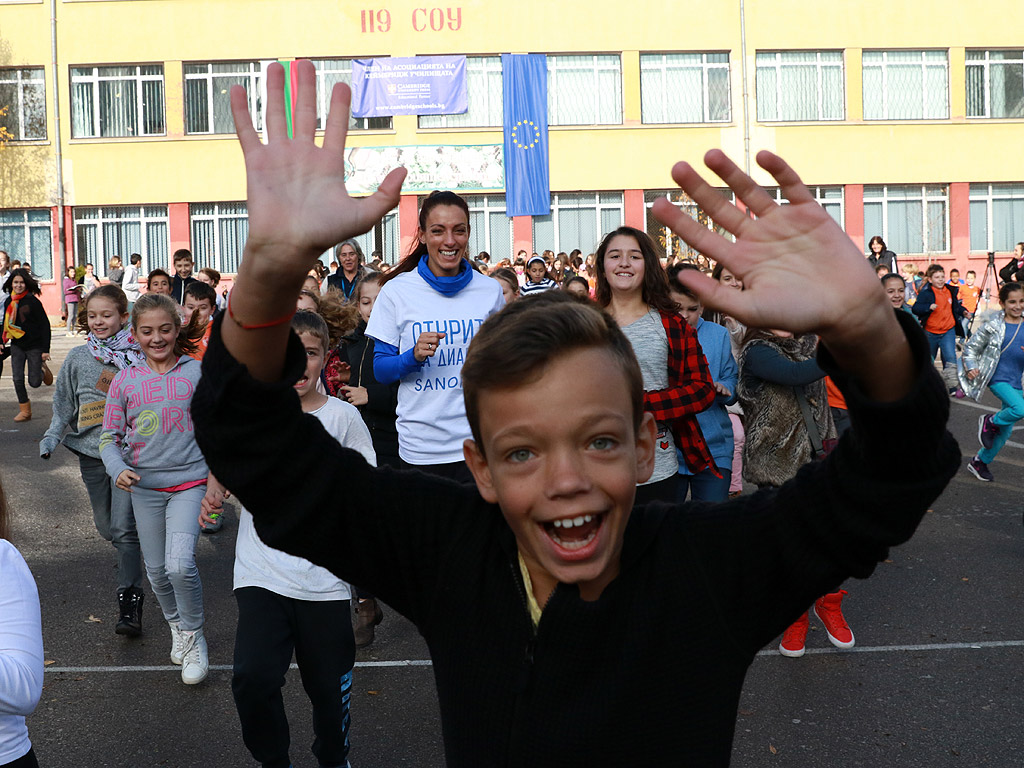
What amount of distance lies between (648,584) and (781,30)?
114 ft

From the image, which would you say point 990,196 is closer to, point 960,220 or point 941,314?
point 960,220

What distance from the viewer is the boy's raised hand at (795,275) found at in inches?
62.2

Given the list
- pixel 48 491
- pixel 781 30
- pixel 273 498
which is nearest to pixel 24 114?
pixel 781 30

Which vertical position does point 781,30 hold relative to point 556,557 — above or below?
above

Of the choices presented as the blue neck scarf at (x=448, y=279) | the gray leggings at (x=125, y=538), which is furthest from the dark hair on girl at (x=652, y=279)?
the gray leggings at (x=125, y=538)

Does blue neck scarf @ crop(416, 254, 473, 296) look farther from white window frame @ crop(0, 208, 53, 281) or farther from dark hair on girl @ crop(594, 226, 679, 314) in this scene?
white window frame @ crop(0, 208, 53, 281)

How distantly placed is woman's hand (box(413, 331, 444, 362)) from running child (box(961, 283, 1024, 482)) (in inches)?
242

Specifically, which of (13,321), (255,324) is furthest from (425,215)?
(13,321)

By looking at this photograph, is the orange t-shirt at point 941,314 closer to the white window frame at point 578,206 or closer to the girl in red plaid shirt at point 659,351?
the girl in red plaid shirt at point 659,351

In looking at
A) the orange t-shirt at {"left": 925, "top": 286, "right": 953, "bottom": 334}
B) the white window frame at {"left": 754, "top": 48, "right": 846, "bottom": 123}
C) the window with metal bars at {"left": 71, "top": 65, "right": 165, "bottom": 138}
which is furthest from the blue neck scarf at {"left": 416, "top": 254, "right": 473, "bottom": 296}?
the window with metal bars at {"left": 71, "top": 65, "right": 165, "bottom": 138}

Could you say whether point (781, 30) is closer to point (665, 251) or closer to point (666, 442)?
point (665, 251)

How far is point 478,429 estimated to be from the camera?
6.29ft

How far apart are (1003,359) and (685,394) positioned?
5542 millimetres

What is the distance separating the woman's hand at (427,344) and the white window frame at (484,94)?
2922 cm
